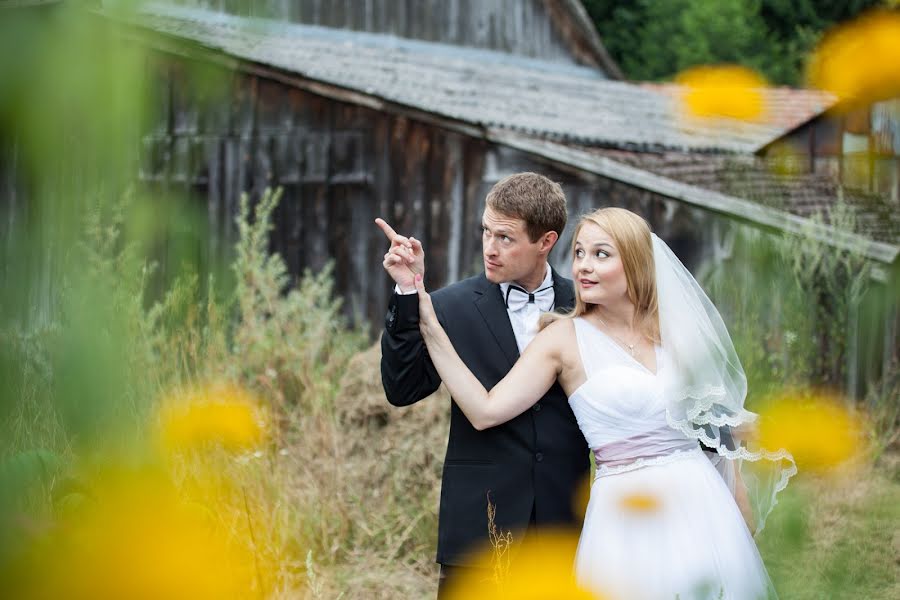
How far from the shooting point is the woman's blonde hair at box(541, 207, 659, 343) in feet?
8.82

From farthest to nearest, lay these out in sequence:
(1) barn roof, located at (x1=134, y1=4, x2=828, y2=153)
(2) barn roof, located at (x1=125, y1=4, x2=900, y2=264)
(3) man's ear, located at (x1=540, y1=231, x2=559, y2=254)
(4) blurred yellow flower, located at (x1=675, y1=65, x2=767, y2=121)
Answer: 1. (1) barn roof, located at (x1=134, y1=4, x2=828, y2=153)
2. (2) barn roof, located at (x1=125, y1=4, x2=900, y2=264)
3. (4) blurred yellow flower, located at (x1=675, y1=65, x2=767, y2=121)
4. (3) man's ear, located at (x1=540, y1=231, x2=559, y2=254)

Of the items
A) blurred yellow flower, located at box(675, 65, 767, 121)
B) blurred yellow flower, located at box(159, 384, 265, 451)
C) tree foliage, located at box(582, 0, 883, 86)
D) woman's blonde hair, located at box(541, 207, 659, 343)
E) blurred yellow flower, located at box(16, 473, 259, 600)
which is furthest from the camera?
tree foliage, located at box(582, 0, 883, 86)

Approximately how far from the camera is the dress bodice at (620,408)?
2695 mm

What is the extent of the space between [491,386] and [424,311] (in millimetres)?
338

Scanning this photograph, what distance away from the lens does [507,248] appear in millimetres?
2750

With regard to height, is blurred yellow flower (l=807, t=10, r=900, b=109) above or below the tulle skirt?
above

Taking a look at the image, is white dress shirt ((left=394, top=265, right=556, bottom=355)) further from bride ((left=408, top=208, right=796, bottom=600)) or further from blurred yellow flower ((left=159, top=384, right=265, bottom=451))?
blurred yellow flower ((left=159, top=384, right=265, bottom=451))

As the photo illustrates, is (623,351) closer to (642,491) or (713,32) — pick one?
(642,491)

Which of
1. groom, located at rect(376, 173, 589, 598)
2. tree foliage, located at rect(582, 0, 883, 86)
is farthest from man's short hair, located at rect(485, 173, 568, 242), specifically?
tree foliage, located at rect(582, 0, 883, 86)

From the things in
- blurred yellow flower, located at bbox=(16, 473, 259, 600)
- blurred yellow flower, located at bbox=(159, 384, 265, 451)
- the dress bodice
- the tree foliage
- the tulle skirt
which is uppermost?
the tree foliage

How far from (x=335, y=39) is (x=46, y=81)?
13395 millimetres

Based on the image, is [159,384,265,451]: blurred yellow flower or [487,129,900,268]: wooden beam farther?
[487,129,900,268]: wooden beam

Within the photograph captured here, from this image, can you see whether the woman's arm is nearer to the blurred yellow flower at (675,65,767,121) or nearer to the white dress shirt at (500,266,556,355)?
the white dress shirt at (500,266,556,355)

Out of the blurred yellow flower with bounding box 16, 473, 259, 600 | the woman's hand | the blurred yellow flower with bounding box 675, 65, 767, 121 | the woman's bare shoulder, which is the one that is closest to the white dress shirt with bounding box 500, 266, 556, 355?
the woman's bare shoulder
